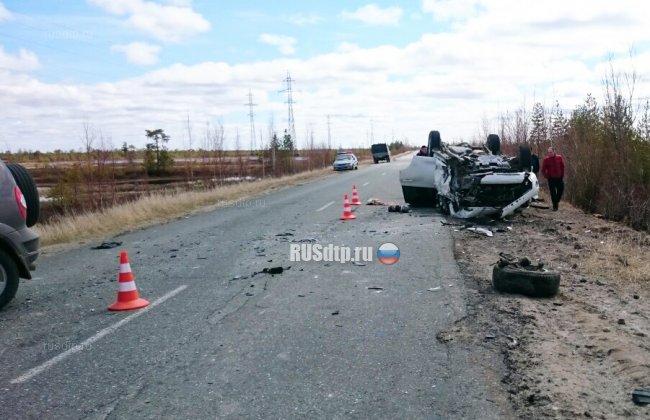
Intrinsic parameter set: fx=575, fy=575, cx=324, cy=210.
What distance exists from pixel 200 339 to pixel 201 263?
166 inches

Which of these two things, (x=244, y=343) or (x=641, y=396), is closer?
(x=641, y=396)

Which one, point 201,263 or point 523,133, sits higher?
point 523,133

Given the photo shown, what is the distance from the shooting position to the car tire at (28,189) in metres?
7.30

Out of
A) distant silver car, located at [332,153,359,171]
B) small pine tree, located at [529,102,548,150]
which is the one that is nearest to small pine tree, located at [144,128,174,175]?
distant silver car, located at [332,153,359,171]

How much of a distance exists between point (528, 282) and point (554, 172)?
9825 millimetres

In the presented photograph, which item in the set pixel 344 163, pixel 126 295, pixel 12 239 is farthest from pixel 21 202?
pixel 344 163

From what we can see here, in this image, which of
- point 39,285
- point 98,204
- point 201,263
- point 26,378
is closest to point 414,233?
point 201,263

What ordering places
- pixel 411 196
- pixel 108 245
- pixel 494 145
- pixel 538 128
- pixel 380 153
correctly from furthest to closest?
pixel 380 153 → pixel 538 128 → pixel 411 196 → pixel 494 145 → pixel 108 245

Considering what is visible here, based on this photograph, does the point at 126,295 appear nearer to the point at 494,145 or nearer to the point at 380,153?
the point at 494,145

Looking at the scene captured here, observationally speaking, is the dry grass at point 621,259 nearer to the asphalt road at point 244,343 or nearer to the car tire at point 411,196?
the asphalt road at point 244,343

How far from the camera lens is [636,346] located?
201 inches

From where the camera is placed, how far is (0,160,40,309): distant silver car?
22.3 feet

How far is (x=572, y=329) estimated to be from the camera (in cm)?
570

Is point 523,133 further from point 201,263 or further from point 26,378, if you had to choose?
point 26,378
